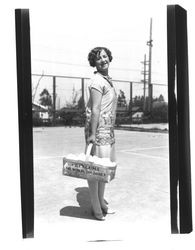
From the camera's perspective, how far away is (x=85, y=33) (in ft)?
14.7

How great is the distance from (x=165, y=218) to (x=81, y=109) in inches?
54.2

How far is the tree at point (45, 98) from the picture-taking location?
4492 millimetres

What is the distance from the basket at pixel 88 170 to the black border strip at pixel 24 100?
38cm

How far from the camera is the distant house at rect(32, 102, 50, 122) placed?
4.48 m

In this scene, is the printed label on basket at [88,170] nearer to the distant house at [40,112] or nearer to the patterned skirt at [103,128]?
the patterned skirt at [103,128]

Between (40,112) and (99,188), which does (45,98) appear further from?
(99,188)

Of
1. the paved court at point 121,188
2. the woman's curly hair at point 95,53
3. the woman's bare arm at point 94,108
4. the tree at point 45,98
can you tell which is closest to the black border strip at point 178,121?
the paved court at point 121,188

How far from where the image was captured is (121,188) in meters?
4.66

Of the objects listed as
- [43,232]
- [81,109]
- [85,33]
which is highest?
[85,33]

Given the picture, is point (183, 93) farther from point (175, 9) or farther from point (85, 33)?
point (85, 33)

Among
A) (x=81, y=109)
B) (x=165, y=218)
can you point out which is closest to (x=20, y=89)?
(x=81, y=109)

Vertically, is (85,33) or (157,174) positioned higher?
(85,33)

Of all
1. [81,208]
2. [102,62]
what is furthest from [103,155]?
[102,62]

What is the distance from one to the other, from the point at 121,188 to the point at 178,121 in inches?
34.6
